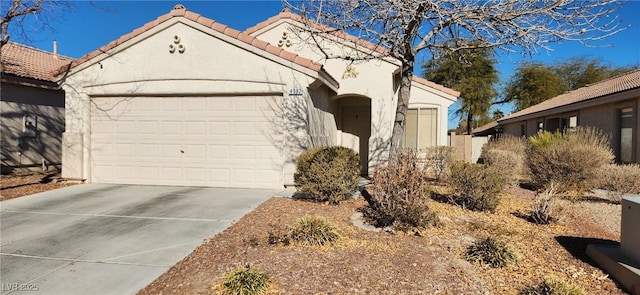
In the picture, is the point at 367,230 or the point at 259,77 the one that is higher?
the point at 259,77

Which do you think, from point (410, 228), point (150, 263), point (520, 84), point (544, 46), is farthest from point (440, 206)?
point (520, 84)

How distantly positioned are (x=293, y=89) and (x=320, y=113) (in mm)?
1625

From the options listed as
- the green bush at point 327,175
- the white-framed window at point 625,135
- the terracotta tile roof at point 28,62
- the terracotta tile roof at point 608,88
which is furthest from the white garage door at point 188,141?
the white-framed window at point 625,135

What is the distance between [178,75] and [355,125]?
21.1ft

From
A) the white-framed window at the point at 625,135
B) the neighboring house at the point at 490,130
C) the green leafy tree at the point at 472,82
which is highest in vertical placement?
the green leafy tree at the point at 472,82

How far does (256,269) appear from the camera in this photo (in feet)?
12.6

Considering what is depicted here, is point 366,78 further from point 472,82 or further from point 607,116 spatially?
point 472,82

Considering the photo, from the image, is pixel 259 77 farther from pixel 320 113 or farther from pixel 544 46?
pixel 544 46

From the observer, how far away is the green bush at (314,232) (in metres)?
4.80

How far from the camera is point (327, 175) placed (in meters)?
7.12

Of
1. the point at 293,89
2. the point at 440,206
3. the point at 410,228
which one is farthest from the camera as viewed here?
the point at 293,89

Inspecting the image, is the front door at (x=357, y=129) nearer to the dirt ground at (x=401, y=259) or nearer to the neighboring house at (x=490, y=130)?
the dirt ground at (x=401, y=259)

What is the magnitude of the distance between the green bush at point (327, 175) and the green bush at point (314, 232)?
6.87 ft

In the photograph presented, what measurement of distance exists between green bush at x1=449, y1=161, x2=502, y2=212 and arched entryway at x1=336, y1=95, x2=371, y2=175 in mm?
5993
